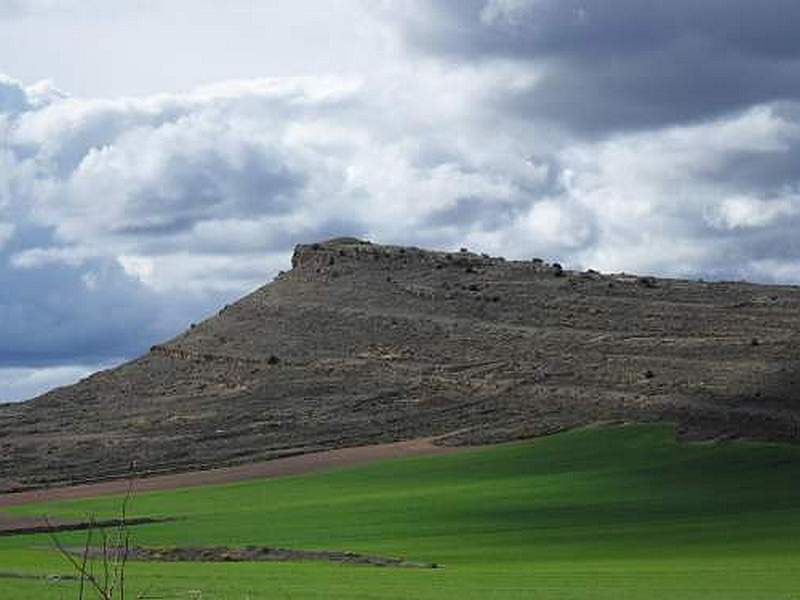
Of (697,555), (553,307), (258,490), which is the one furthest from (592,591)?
(553,307)

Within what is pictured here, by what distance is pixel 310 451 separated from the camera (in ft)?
278

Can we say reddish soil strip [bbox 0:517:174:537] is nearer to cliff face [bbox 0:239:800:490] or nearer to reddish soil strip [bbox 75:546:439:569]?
reddish soil strip [bbox 75:546:439:569]

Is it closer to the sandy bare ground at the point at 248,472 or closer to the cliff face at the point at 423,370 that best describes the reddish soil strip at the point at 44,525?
the sandy bare ground at the point at 248,472

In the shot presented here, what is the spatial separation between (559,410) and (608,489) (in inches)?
752

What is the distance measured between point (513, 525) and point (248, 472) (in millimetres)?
23758

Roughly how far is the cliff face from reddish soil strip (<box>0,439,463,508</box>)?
193 centimetres

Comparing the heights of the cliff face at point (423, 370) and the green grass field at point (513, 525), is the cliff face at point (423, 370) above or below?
above

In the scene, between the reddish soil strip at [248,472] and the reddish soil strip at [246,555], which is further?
the reddish soil strip at [248,472]

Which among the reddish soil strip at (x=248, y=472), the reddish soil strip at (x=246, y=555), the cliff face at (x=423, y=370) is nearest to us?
the reddish soil strip at (x=246, y=555)

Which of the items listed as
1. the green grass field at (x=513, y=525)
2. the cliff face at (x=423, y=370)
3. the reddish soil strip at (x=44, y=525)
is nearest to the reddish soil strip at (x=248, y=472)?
the cliff face at (x=423, y=370)

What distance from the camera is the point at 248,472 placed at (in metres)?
79.8

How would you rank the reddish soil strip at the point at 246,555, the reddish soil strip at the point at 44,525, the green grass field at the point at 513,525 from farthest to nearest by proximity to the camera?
the reddish soil strip at the point at 44,525, the reddish soil strip at the point at 246,555, the green grass field at the point at 513,525

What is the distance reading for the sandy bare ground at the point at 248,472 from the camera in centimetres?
7550

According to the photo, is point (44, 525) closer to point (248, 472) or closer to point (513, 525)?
point (248, 472)
